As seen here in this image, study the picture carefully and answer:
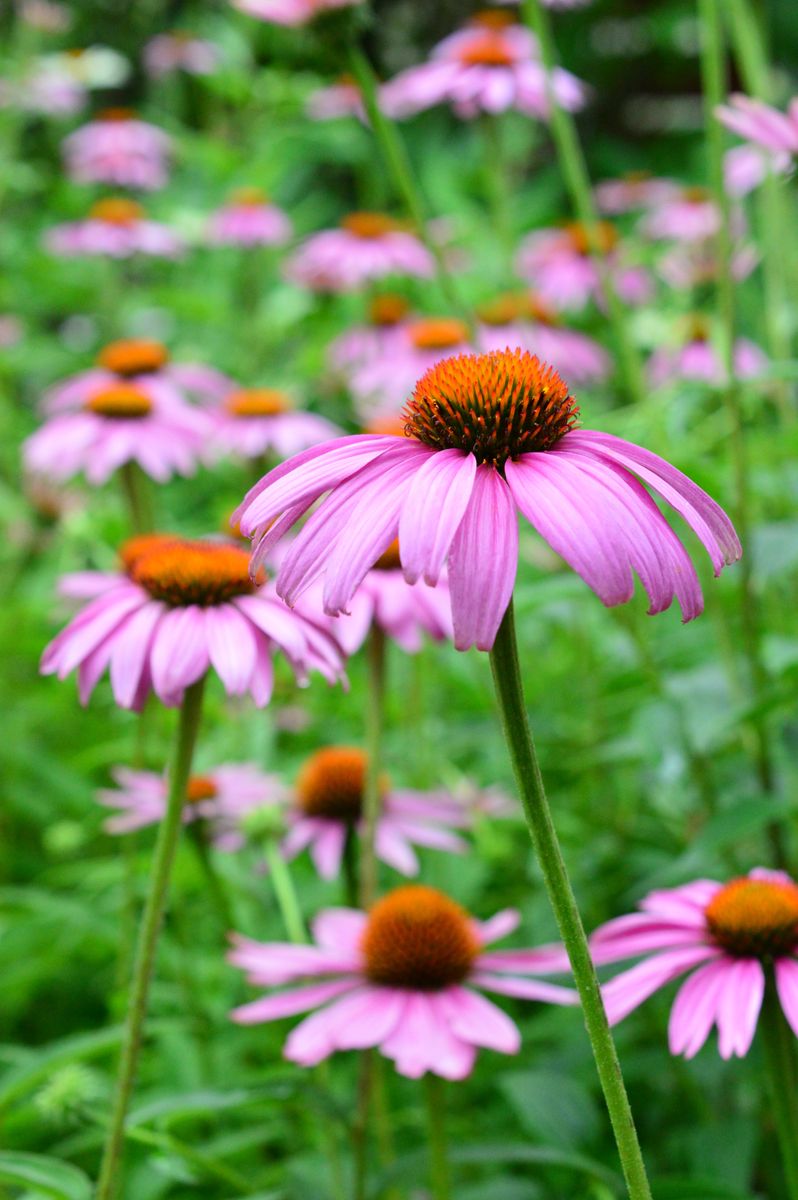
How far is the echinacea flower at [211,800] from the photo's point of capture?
41.1 inches

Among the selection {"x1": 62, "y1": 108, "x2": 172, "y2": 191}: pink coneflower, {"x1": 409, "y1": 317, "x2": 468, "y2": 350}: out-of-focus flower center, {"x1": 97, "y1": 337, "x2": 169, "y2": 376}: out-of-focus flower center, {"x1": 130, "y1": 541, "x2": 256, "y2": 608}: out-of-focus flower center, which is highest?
{"x1": 62, "y1": 108, "x2": 172, "y2": 191}: pink coneflower

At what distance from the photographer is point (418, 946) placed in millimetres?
793

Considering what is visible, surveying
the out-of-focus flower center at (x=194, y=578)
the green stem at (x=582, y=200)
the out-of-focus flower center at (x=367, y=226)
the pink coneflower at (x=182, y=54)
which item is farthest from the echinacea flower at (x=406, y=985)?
the pink coneflower at (x=182, y=54)

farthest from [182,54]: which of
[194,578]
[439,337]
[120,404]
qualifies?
[194,578]

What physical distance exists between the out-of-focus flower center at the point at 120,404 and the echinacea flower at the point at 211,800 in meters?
0.57

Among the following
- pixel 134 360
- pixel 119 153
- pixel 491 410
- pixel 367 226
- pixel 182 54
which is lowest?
pixel 491 410

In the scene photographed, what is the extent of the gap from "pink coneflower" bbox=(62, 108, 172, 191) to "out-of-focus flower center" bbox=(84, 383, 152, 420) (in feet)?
5.22

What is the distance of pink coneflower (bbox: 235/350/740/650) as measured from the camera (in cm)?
47

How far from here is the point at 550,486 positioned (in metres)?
0.50

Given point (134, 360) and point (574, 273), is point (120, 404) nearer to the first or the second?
point (134, 360)

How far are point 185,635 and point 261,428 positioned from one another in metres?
0.98

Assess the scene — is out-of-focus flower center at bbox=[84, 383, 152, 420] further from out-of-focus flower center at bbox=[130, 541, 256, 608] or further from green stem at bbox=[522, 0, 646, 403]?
out-of-focus flower center at bbox=[130, 541, 256, 608]

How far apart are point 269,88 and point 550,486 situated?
100 inches

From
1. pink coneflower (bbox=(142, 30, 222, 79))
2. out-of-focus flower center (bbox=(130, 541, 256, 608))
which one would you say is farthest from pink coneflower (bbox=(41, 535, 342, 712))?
pink coneflower (bbox=(142, 30, 222, 79))
